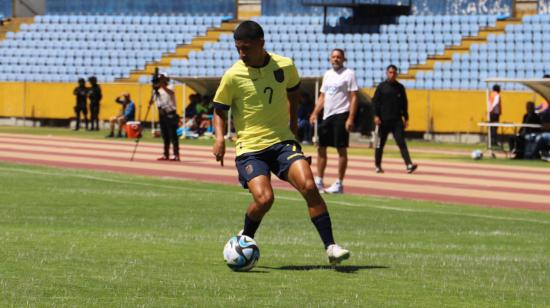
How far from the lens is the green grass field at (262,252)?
28.4ft

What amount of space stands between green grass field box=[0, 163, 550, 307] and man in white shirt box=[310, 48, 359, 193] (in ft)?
2.92

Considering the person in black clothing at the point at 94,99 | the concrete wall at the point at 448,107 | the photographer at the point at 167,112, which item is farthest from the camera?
the person in black clothing at the point at 94,99

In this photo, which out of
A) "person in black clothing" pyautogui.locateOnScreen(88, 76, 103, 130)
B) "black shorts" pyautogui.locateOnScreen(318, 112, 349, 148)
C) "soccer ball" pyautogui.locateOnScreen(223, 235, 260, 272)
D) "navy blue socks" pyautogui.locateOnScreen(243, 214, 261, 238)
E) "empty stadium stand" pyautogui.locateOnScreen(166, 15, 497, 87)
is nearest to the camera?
"soccer ball" pyautogui.locateOnScreen(223, 235, 260, 272)

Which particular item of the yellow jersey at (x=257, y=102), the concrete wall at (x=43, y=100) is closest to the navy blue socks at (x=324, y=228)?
the yellow jersey at (x=257, y=102)

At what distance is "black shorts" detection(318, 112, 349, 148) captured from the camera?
19219 millimetres

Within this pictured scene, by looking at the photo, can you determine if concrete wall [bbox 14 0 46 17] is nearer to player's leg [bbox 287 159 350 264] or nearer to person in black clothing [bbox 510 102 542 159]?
person in black clothing [bbox 510 102 542 159]

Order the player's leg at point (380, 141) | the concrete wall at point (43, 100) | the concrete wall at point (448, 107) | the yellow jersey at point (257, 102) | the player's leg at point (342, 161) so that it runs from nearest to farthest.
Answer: the yellow jersey at point (257, 102) < the player's leg at point (342, 161) < the player's leg at point (380, 141) < the concrete wall at point (448, 107) < the concrete wall at point (43, 100)

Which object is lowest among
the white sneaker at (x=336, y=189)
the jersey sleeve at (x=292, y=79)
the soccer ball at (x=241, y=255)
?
the white sneaker at (x=336, y=189)

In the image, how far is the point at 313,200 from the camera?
33.5 feet

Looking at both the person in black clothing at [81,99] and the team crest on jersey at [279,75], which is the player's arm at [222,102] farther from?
the person in black clothing at [81,99]

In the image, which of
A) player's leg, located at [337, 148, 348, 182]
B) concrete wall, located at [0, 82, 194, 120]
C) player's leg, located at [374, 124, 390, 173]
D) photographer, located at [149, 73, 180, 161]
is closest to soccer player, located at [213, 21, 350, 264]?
player's leg, located at [337, 148, 348, 182]

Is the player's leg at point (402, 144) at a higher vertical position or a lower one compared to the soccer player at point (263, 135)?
lower

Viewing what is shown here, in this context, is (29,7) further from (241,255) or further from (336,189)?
(241,255)

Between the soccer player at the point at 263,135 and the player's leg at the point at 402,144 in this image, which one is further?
the player's leg at the point at 402,144
